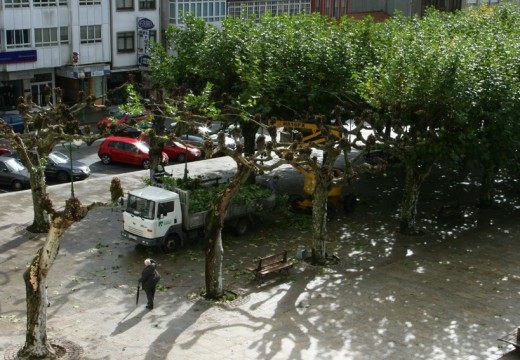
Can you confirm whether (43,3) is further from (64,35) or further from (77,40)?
(77,40)

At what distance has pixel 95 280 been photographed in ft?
81.4

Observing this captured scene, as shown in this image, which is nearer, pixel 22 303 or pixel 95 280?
pixel 22 303

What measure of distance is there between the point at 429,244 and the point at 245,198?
7.51 m

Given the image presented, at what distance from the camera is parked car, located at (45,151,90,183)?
3884cm

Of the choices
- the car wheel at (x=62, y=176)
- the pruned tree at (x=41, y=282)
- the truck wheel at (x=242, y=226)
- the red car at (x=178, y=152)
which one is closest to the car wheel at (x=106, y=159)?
the red car at (x=178, y=152)

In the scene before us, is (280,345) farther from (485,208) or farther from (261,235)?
(485,208)

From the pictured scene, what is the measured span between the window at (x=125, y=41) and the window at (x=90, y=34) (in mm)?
2010

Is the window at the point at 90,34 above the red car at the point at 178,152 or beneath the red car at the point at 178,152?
above

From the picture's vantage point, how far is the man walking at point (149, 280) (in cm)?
2211

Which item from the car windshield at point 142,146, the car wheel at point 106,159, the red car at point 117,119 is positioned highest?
the red car at point 117,119

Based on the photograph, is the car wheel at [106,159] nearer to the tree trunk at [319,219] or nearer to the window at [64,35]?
the window at [64,35]

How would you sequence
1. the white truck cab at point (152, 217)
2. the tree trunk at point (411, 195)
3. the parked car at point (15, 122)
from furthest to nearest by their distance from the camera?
1. the parked car at point (15, 122)
2. the tree trunk at point (411, 195)
3. the white truck cab at point (152, 217)

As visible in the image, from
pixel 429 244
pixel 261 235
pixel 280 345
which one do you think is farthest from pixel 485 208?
pixel 280 345

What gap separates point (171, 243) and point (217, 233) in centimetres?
534
